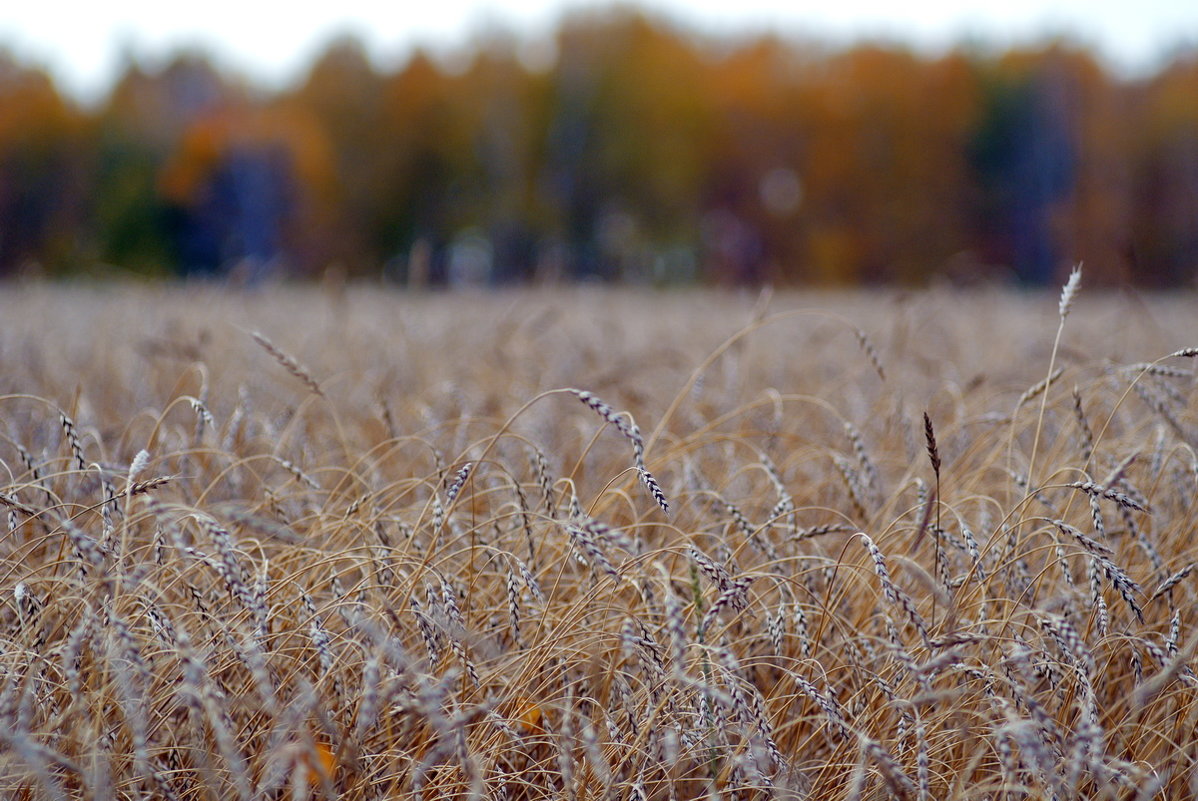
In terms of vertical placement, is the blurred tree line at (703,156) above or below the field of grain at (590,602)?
above

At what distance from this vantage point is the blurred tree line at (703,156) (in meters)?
23.3

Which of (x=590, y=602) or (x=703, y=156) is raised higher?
(x=703, y=156)

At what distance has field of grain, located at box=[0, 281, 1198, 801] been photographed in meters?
→ 1.22

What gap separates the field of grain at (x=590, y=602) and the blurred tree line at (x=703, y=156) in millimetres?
18562

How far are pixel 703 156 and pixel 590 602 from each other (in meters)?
25.7

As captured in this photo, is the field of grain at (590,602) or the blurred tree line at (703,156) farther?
the blurred tree line at (703,156)

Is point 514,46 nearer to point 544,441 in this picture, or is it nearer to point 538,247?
point 538,247

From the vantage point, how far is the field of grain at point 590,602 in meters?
1.22

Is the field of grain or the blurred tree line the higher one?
the blurred tree line

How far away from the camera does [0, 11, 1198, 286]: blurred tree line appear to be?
23328 millimetres

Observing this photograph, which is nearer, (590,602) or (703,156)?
(590,602)

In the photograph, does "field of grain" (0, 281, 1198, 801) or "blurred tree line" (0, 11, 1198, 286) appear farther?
"blurred tree line" (0, 11, 1198, 286)

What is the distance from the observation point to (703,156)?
25.9 metres

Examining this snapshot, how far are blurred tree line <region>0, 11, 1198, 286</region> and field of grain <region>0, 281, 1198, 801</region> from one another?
1856 centimetres
